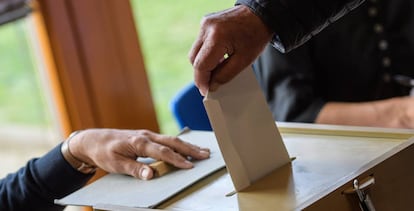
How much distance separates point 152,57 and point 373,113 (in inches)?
45.9

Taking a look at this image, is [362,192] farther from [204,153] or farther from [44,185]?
[44,185]

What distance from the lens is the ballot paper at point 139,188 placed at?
3.76 ft

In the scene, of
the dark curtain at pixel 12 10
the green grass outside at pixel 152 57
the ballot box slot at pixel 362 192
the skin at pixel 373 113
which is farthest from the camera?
the green grass outside at pixel 152 57

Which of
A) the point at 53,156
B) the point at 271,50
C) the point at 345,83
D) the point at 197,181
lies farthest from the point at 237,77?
the point at 345,83

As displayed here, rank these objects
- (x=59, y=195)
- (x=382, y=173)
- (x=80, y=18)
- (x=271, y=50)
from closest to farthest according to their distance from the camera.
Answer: (x=382, y=173)
(x=59, y=195)
(x=271, y=50)
(x=80, y=18)

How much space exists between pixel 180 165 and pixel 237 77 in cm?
21

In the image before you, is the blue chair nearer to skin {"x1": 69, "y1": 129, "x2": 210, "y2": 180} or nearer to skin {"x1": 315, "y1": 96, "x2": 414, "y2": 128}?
skin {"x1": 315, "y1": 96, "x2": 414, "y2": 128}

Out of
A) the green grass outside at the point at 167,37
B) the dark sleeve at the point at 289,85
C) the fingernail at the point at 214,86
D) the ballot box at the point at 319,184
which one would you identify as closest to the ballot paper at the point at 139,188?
the ballot box at the point at 319,184

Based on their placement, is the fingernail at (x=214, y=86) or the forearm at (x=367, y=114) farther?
the forearm at (x=367, y=114)

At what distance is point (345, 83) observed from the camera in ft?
6.53

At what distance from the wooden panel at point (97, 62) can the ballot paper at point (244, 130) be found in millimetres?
1444

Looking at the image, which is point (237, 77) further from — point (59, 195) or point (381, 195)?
point (59, 195)

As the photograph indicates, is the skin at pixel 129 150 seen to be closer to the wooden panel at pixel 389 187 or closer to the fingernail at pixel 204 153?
the fingernail at pixel 204 153

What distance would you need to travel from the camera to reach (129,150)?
1.39m
